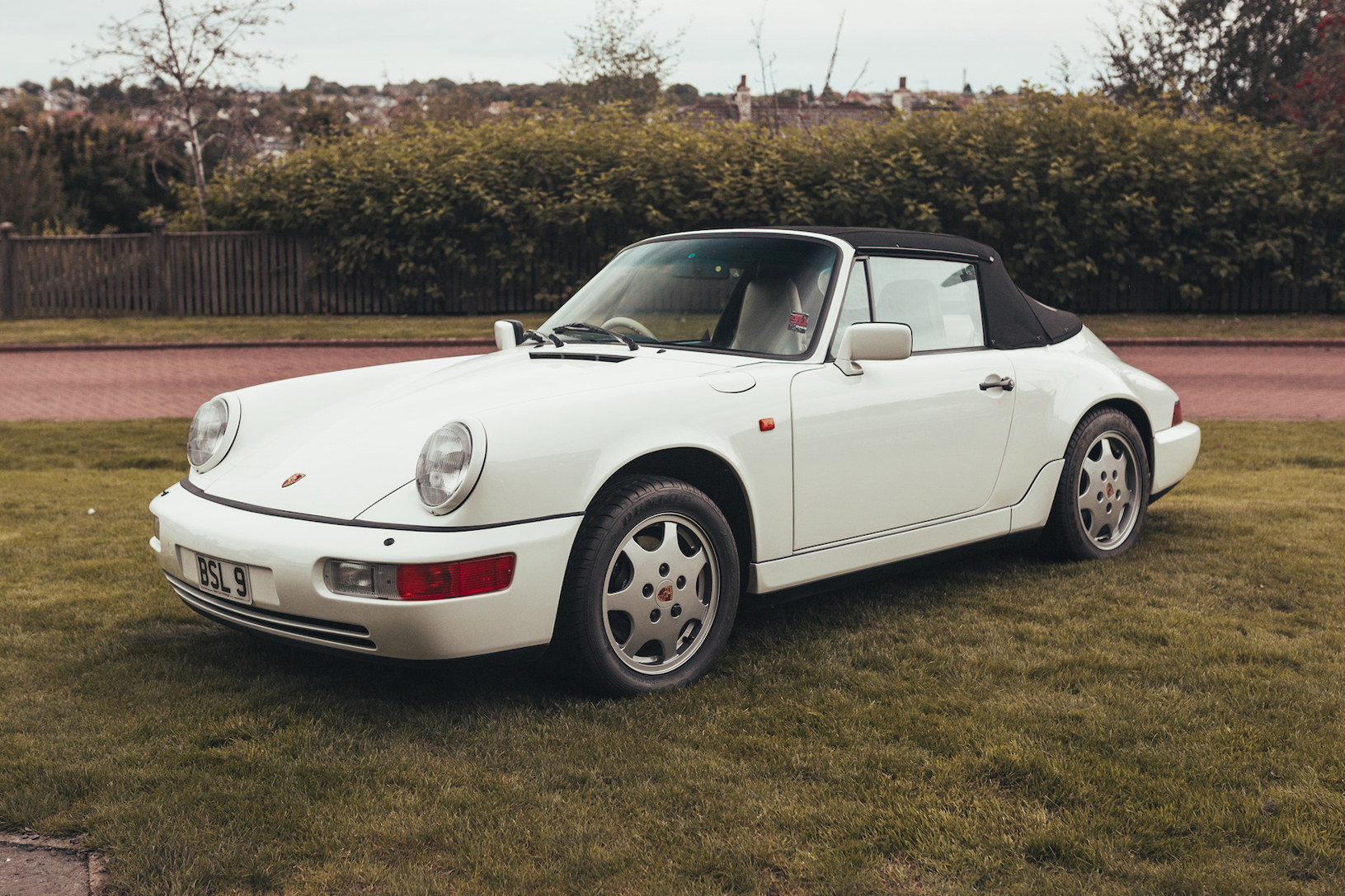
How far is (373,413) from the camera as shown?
12.0 ft

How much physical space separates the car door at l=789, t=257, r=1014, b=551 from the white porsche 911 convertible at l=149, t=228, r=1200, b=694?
0.01 metres

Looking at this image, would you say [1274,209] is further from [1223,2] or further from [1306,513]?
[1223,2]

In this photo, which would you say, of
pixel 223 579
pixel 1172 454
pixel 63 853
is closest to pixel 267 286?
pixel 1172 454

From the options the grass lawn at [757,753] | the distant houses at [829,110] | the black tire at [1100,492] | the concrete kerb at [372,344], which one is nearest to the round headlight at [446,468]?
the grass lawn at [757,753]

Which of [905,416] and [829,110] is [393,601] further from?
[829,110]

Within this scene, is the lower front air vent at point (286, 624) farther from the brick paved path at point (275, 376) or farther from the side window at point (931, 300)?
the brick paved path at point (275, 376)

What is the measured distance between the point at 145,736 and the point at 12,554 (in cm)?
262

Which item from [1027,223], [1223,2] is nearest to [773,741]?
[1027,223]

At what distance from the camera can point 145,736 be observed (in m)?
3.11

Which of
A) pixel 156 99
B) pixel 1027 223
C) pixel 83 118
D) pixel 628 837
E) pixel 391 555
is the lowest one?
pixel 628 837

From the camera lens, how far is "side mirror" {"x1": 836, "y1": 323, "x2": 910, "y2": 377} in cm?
381

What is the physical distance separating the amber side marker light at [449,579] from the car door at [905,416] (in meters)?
1.19

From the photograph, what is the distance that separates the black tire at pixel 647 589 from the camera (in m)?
3.22

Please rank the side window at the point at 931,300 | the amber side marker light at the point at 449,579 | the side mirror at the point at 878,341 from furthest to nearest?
1. the side window at the point at 931,300
2. the side mirror at the point at 878,341
3. the amber side marker light at the point at 449,579
